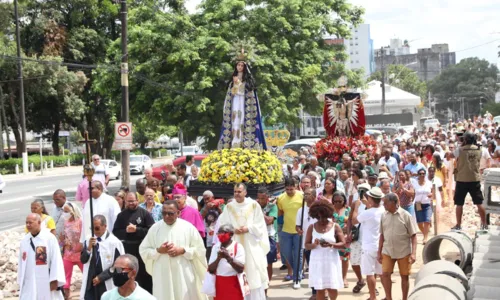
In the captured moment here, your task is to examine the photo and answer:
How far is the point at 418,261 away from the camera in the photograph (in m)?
12.7

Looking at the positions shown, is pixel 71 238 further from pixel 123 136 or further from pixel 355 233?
pixel 123 136

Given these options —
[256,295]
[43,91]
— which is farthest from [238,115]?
[43,91]

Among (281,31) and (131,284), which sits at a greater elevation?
(281,31)

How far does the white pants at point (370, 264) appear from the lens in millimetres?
9719

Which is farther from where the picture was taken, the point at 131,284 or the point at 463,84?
the point at 463,84

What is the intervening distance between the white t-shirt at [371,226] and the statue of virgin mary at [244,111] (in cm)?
466

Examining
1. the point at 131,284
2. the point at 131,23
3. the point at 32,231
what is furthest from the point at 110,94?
the point at 131,284

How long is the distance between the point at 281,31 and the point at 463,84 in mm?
119870

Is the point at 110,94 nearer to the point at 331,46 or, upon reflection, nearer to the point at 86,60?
the point at 331,46

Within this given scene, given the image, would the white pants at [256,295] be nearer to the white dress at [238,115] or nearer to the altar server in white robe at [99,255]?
the altar server in white robe at [99,255]

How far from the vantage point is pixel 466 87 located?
463 feet

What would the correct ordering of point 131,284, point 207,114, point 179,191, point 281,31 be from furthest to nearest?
point 281,31, point 207,114, point 179,191, point 131,284

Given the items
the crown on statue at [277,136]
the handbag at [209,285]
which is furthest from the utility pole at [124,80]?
the handbag at [209,285]

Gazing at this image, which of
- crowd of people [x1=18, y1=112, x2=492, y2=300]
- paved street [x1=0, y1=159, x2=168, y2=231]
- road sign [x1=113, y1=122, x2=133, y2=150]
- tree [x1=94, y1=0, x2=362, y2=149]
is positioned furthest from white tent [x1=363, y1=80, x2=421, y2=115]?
crowd of people [x1=18, y1=112, x2=492, y2=300]
